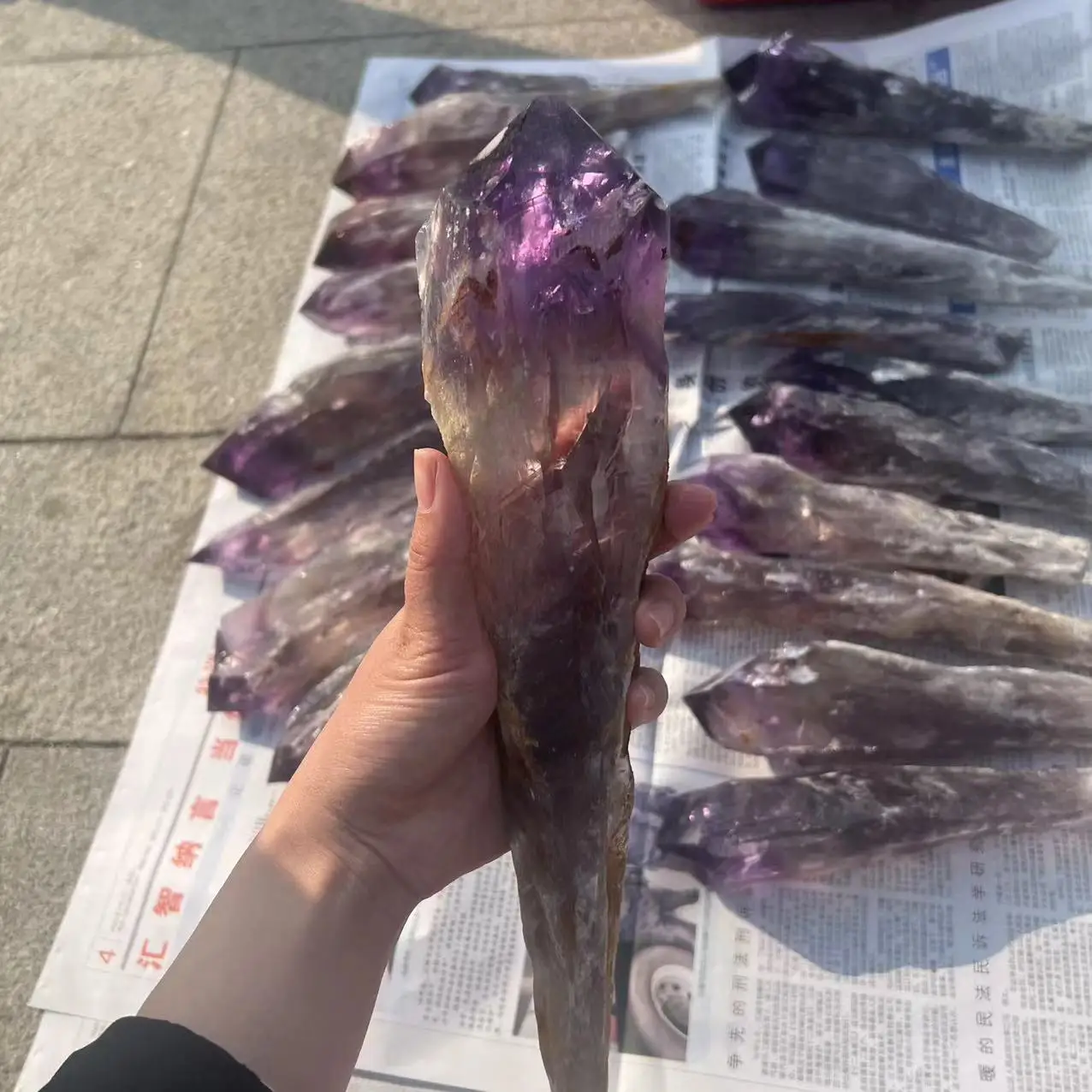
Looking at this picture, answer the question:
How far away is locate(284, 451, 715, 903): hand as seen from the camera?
0.91m

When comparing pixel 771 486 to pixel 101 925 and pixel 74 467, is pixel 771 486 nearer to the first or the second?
pixel 101 925

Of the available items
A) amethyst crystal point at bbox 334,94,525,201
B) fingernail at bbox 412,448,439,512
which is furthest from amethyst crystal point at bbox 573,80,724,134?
fingernail at bbox 412,448,439,512

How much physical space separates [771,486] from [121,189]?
1.70 metres

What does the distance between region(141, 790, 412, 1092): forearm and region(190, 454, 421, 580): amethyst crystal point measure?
0.62 metres

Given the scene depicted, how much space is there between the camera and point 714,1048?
122 centimetres

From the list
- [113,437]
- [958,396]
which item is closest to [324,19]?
[113,437]

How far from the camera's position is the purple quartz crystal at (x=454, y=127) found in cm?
197

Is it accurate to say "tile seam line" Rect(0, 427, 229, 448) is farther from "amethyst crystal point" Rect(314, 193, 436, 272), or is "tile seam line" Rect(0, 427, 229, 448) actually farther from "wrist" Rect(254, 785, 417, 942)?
"wrist" Rect(254, 785, 417, 942)

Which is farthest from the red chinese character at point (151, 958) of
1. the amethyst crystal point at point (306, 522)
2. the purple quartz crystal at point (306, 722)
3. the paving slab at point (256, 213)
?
the paving slab at point (256, 213)

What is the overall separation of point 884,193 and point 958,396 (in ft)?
1.68

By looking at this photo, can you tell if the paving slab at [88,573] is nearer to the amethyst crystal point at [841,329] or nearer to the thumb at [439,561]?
the thumb at [439,561]

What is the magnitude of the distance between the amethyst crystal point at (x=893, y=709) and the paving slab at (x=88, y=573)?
100cm

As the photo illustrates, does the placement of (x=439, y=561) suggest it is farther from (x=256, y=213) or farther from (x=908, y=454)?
(x=256, y=213)

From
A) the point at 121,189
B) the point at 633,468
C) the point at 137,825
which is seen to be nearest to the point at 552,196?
the point at 633,468
